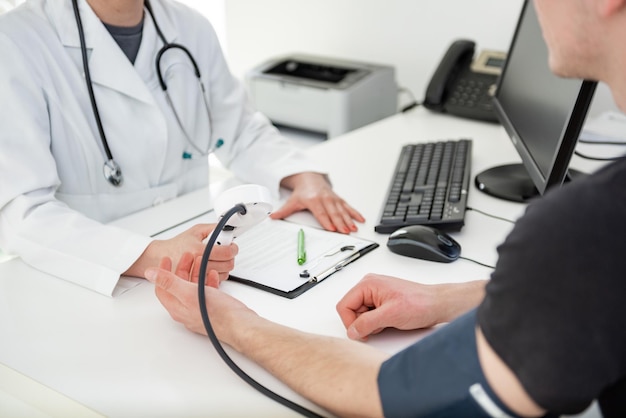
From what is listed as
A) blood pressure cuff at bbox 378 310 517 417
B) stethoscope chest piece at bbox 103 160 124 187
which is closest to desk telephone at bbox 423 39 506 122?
stethoscope chest piece at bbox 103 160 124 187

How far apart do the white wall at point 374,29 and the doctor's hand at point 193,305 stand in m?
1.51

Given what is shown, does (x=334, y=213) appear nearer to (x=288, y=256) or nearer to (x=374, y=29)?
(x=288, y=256)

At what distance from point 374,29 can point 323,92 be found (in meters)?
0.41

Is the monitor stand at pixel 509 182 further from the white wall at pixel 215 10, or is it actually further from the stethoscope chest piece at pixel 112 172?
the white wall at pixel 215 10

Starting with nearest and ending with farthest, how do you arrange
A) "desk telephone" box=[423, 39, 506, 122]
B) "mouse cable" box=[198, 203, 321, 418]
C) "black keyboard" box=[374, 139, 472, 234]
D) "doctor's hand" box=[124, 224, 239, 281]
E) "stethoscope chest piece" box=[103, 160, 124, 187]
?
"mouse cable" box=[198, 203, 321, 418]
"doctor's hand" box=[124, 224, 239, 281]
"black keyboard" box=[374, 139, 472, 234]
"stethoscope chest piece" box=[103, 160, 124, 187]
"desk telephone" box=[423, 39, 506, 122]

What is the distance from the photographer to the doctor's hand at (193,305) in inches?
34.6

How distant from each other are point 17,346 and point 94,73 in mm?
598

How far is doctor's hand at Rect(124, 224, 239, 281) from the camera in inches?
39.4

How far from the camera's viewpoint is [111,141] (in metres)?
1.34

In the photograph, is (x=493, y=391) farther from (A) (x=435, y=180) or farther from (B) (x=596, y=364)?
(A) (x=435, y=180)

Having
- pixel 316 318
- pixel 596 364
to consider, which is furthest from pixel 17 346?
pixel 596 364

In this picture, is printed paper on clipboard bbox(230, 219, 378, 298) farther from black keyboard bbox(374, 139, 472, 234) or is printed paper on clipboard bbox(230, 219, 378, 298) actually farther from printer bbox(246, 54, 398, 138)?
printer bbox(246, 54, 398, 138)

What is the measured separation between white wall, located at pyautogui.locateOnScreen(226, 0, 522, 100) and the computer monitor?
2.00 feet

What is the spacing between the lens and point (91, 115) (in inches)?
51.4
